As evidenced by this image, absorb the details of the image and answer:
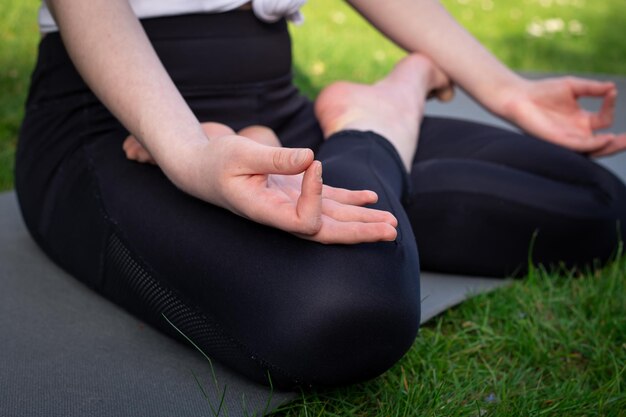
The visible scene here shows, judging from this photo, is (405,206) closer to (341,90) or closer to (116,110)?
(341,90)

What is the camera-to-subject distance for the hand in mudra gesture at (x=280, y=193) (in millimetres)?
988

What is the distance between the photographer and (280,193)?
1054mm

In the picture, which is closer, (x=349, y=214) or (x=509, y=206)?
(x=349, y=214)

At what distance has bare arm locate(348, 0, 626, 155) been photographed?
1.81m

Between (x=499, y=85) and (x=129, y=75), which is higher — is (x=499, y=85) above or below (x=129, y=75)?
below

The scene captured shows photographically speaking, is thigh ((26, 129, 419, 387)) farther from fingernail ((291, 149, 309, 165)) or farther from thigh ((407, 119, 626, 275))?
thigh ((407, 119, 626, 275))

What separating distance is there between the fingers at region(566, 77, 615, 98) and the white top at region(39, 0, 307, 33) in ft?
2.10

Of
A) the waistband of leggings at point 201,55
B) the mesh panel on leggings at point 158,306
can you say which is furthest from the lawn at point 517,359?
the waistband of leggings at point 201,55

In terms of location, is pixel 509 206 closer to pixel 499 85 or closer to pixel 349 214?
pixel 499 85

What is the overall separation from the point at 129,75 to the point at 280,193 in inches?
13.3

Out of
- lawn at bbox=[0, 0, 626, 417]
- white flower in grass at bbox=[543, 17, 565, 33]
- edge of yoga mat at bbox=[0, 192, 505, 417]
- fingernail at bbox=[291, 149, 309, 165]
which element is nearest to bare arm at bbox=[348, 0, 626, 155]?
lawn at bbox=[0, 0, 626, 417]

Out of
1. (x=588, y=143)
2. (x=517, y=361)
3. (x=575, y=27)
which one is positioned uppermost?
(x=588, y=143)

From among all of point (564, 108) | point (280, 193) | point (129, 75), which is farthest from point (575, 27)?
point (280, 193)

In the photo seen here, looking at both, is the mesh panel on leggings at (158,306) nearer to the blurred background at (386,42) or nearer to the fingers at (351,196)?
the fingers at (351,196)
